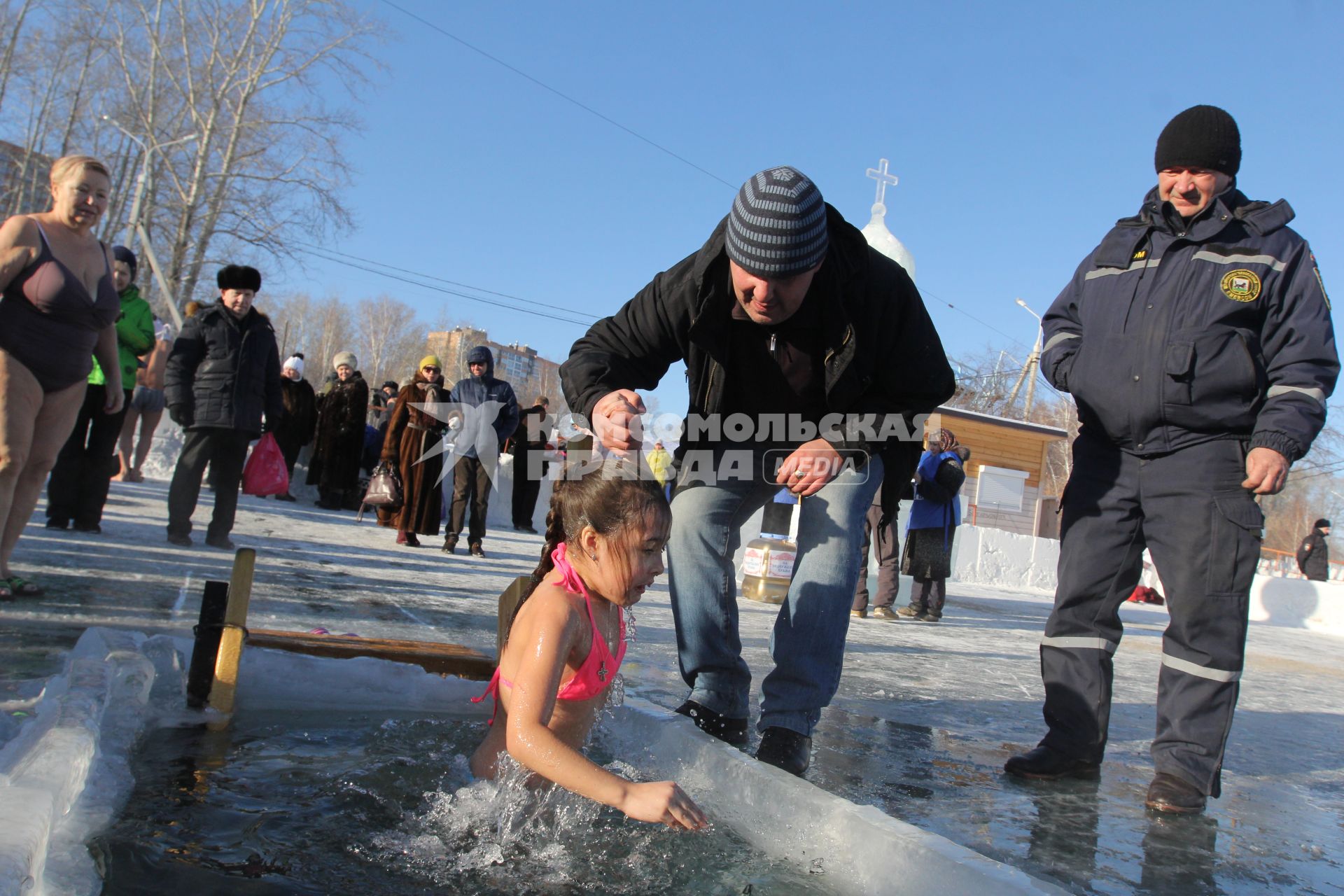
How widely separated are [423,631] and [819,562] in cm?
213

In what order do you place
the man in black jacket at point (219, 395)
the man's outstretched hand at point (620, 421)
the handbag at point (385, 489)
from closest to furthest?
the man's outstretched hand at point (620, 421), the man in black jacket at point (219, 395), the handbag at point (385, 489)

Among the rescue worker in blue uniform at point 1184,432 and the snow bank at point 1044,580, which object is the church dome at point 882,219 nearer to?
the snow bank at point 1044,580

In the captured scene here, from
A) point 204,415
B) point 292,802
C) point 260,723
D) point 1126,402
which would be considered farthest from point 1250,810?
point 204,415

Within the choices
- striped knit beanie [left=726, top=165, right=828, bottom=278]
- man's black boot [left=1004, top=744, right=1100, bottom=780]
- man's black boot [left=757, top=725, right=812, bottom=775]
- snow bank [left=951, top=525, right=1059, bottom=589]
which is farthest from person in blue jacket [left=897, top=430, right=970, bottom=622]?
snow bank [left=951, top=525, right=1059, bottom=589]

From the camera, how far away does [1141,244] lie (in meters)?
3.21

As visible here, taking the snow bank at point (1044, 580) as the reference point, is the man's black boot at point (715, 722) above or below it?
below

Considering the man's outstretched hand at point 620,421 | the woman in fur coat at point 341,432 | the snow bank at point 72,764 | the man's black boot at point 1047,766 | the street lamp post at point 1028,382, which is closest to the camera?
the snow bank at point 72,764

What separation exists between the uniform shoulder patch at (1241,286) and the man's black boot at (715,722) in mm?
1900

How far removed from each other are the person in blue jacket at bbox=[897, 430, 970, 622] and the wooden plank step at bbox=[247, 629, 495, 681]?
6.38 metres

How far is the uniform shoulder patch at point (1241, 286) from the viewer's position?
2.87 m

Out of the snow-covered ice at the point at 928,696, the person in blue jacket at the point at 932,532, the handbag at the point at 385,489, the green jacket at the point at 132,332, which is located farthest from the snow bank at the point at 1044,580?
the green jacket at the point at 132,332

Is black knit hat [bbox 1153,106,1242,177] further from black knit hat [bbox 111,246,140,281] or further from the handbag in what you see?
the handbag

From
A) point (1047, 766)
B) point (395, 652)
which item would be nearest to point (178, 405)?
point (395, 652)

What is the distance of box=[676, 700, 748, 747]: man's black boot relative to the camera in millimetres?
3045
